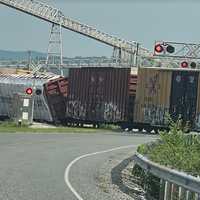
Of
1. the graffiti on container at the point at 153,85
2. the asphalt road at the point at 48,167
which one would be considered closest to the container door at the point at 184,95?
the graffiti on container at the point at 153,85

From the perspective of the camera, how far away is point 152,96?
139ft

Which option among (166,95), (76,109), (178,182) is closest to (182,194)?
(178,182)

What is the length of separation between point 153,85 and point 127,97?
84.3 inches

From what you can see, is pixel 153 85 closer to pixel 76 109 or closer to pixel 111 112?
pixel 111 112

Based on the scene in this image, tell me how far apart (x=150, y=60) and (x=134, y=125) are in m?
14.7

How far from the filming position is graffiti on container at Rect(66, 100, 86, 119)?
45.1 metres

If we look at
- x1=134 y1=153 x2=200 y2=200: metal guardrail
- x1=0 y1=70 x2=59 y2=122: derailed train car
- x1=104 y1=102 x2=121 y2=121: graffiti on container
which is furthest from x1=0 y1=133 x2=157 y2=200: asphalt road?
x1=0 y1=70 x2=59 y2=122: derailed train car

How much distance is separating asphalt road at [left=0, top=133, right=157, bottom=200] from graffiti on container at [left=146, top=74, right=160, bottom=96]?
40.4ft

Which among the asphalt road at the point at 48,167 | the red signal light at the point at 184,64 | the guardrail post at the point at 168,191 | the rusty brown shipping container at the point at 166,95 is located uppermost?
the red signal light at the point at 184,64

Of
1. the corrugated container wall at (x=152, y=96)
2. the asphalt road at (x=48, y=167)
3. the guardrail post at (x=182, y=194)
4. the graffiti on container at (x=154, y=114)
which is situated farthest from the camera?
the graffiti on container at (x=154, y=114)

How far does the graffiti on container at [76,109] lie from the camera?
45.1 metres

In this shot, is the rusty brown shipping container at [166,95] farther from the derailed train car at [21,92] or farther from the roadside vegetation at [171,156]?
the roadside vegetation at [171,156]

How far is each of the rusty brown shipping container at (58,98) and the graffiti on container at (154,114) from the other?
22.4 feet

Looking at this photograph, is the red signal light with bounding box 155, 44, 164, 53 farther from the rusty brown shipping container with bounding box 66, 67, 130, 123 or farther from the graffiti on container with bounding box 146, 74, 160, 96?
the graffiti on container with bounding box 146, 74, 160, 96
